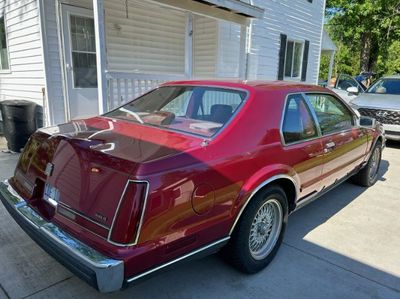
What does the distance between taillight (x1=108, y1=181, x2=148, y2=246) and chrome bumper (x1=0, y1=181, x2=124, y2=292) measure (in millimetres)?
126

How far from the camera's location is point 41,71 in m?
5.84

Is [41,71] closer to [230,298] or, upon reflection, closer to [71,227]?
[71,227]

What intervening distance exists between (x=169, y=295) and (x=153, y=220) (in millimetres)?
876

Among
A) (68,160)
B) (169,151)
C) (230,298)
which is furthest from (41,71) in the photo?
(230,298)

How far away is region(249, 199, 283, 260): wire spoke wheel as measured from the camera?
2.65 m

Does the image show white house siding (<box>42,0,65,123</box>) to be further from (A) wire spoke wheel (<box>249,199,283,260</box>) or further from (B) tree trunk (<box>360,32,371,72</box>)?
(B) tree trunk (<box>360,32,371,72</box>)

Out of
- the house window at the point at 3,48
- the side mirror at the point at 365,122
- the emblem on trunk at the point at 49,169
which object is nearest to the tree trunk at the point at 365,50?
the side mirror at the point at 365,122

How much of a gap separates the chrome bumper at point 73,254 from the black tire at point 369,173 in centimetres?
411

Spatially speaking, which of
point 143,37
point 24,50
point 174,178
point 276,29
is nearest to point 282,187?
point 174,178

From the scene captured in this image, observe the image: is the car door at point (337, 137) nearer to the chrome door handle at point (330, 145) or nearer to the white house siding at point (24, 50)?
the chrome door handle at point (330, 145)

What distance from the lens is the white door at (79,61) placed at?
597cm

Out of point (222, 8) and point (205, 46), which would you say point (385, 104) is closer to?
point (222, 8)

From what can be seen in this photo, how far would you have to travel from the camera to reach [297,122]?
2.96 meters

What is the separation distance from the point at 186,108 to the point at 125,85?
125 inches
